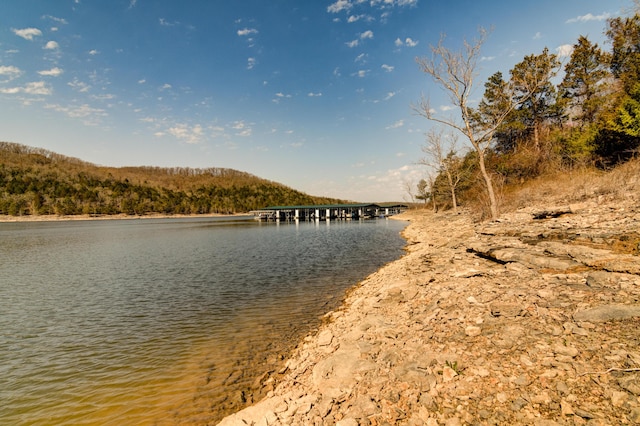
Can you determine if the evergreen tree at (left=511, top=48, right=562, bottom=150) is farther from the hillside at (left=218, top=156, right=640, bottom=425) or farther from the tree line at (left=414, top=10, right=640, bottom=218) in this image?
the hillside at (left=218, top=156, right=640, bottom=425)

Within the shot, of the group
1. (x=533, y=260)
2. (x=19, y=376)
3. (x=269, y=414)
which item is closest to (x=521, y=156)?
(x=533, y=260)

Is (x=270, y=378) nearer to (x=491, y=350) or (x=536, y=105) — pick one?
(x=491, y=350)

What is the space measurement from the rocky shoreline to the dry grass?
637 centimetres

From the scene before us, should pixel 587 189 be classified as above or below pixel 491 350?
above

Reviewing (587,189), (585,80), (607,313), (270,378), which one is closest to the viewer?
(607,313)

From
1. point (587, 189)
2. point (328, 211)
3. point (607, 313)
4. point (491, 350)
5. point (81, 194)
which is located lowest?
point (491, 350)

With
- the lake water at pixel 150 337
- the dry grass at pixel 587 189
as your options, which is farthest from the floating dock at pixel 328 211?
the lake water at pixel 150 337

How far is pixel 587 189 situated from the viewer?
608 inches

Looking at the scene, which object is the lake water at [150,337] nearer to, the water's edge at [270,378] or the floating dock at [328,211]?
the water's edge at [270,378]

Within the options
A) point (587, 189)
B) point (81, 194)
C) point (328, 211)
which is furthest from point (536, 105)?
point (81, 194)

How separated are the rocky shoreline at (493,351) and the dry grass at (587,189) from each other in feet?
20.9

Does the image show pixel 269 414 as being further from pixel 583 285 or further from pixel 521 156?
pixel 521 156

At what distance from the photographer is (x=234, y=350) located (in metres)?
8.27

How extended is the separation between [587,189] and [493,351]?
53.3 ft
